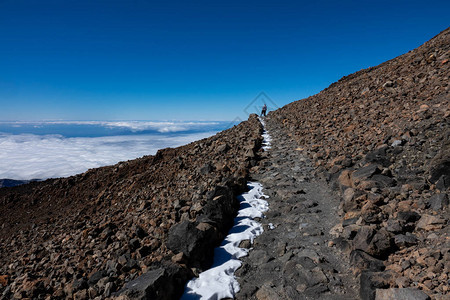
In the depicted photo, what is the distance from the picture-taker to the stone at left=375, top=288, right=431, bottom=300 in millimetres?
3482

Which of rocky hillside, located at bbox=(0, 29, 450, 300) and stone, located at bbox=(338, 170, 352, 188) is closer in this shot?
rocky hillside, located at bbox=(0, 29, 450, 300)

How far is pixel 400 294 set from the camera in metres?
3.63

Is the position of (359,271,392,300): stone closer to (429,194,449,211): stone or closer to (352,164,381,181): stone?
(429,194,449,211): stone

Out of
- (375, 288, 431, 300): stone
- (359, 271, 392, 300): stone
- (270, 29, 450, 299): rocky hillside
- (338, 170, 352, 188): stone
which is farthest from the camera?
(338, 170, 352, 188): stone

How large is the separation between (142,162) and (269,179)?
10.5 meters

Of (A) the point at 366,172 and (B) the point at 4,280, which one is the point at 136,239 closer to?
(B) the point at 4,280

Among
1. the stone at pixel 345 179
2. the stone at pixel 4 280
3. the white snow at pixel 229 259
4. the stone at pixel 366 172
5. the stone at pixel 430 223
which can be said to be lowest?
the stone at pixel 4 280

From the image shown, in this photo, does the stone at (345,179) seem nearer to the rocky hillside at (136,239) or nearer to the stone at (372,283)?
the rocky hillside at (136,239)

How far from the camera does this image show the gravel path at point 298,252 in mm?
4719

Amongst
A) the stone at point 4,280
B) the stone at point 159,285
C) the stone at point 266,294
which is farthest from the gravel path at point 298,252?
the stone at point 4,280

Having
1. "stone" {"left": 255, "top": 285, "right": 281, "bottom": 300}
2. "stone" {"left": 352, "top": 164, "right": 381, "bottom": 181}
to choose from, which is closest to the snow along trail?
"stone" {"left": 255, "top": 285, "right": 281, "bottom": 300}

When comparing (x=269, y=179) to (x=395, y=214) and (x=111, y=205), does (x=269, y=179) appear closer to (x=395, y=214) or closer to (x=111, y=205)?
(x=395, y=214)

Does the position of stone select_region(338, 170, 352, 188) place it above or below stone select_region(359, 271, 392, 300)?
above

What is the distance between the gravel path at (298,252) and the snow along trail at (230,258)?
0.67ft
